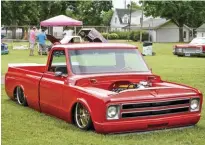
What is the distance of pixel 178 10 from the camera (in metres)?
68.6

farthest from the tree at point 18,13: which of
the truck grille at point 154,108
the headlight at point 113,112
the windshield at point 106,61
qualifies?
the headlight at point 113,112

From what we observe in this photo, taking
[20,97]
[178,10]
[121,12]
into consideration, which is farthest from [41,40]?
[121,12]

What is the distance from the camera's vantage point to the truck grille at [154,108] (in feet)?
21.9

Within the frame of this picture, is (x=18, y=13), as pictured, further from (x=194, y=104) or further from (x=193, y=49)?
(x=194, y=104)

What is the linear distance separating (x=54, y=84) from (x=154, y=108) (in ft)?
6.62

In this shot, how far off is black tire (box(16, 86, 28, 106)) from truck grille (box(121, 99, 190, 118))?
334 cm

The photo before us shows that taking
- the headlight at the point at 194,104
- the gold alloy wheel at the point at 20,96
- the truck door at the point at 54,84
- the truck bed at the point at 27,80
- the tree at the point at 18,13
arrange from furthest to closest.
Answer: the tree at the point at 18,13, the gold alloy wheel at the point at 20,96, the truck bed at the point at 27,80, the truck door at the point at 54,84, the headlight at the point at 194,104

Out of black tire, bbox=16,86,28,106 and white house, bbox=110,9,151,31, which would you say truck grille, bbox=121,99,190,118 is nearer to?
black tire, bbox=16,86,28,106

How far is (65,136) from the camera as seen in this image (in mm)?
6656

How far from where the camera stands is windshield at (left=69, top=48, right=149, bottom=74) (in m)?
7.84

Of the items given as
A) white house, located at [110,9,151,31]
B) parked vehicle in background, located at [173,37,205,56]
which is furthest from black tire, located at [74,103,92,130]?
white house, located at [110,9,151,31]

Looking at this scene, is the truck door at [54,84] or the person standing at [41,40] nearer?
the truck door at [54,84]

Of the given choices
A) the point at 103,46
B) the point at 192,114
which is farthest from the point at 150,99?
the point at 103,46

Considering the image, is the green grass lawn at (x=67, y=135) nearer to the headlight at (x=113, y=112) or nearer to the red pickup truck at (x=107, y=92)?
the red pickup truck at (x=107, y=92)
